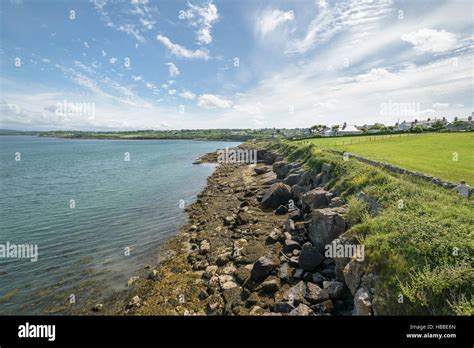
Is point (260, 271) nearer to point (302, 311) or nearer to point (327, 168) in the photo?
point (302, 311)

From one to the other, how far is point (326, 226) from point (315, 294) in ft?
12.7

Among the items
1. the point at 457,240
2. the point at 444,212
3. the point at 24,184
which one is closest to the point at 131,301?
the point at 457,240

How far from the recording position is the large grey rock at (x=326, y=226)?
1145cm

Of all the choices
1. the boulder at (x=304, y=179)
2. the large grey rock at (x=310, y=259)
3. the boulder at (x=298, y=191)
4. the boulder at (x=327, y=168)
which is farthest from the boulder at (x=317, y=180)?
the large grey rock at (x=310, y=259)

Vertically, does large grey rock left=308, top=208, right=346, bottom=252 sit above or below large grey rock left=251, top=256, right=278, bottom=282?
above

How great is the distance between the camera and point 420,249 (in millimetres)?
6816

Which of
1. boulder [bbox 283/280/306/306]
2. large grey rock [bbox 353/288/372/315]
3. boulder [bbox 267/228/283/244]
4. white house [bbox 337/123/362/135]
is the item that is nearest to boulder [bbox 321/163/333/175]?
boulder [bbox 267/228/283/244]

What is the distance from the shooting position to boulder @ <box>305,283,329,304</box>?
334 inches
